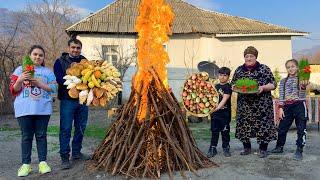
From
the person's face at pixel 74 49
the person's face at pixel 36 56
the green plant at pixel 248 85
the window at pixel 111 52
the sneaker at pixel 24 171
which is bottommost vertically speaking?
the sneaker at pixel 24 171

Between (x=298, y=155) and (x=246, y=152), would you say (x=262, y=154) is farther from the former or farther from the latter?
(x=298, y=155)

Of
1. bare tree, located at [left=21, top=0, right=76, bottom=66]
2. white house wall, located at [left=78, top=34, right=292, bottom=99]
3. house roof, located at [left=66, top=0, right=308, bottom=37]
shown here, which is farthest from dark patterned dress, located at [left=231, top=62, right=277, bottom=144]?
bare tree, located at [left=21, top=0, right=76, bottom=66]

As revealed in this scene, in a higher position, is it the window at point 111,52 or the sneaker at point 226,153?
the window at point 111,52

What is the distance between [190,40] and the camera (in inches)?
952

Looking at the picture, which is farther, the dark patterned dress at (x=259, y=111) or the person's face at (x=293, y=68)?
the person's face at (x=293, y=68)

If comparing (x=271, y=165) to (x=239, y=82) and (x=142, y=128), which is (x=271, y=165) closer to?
(x=239, y=82)

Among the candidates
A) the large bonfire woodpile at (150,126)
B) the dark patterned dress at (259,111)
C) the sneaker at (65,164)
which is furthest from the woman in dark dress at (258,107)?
the sneaker at (65,164)

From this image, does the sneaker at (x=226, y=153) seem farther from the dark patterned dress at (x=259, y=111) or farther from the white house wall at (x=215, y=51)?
the white house wall at (x=215, y=51)

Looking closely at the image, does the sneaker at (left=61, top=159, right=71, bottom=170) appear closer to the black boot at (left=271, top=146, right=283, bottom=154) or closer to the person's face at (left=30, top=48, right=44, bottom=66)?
the person's face at (left=30, top=48, right=44, bottom=66)

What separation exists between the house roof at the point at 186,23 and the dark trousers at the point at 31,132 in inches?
663

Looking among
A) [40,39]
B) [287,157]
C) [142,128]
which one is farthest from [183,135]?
[40,39]

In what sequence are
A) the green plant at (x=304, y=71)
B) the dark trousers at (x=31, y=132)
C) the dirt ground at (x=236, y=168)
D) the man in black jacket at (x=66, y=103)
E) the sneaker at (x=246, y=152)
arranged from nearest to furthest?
the dirt ground at (x=236, y=168), the dark trousers at (x=31, y=132), the man in black jacket at (x=66, y=103), the green plant at (x=304, y=71), the sneaker at (x=246, y=152)

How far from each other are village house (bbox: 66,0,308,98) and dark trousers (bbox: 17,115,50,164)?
16.7 m

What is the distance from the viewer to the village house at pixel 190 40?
23469mm
